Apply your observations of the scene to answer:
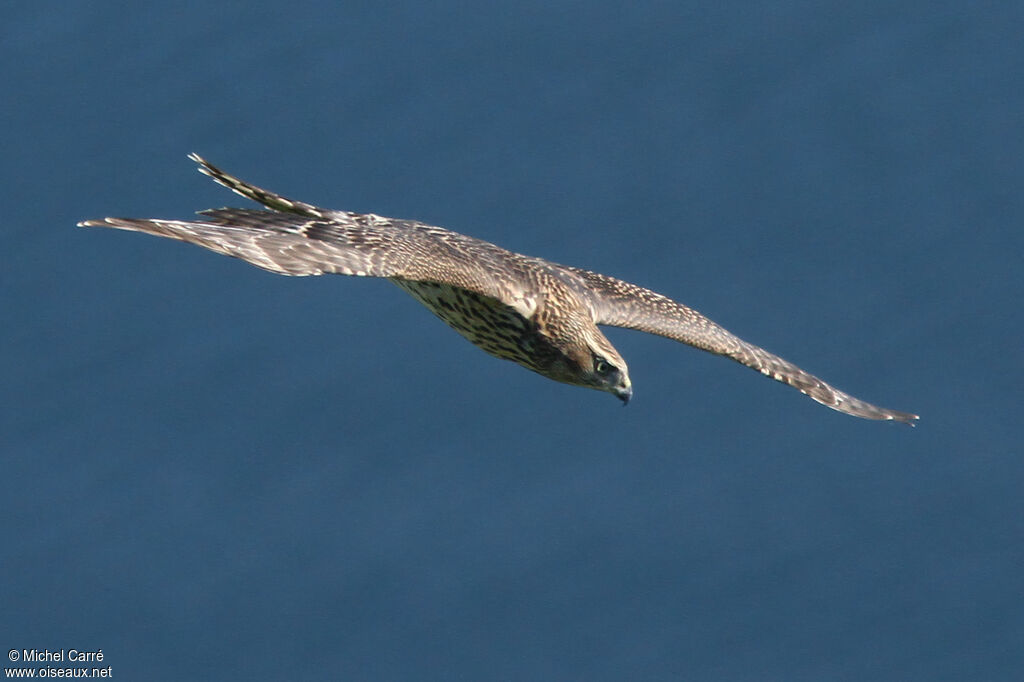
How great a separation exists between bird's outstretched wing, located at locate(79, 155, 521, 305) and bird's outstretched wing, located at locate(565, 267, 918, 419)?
97cm

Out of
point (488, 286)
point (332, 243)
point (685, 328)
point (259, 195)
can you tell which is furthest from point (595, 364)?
point (259, 195)

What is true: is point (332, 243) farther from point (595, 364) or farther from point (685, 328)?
point (685, 328)

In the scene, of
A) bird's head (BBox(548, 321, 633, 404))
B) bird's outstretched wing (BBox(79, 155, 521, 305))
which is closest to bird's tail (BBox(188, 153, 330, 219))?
bird's outstretched wing (BBox(79, 155, 521, 305))

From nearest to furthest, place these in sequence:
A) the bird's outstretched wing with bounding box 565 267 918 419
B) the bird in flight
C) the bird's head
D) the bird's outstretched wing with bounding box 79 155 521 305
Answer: the bird's outstretched wing with bounding box 79 155 521 305 < the bird in flight < the bird's head < the bird's outstretched wing with bounding box 565 267 918 419

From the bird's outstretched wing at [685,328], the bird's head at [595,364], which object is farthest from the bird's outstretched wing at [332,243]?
the bird's outstretched wing at [685,328]

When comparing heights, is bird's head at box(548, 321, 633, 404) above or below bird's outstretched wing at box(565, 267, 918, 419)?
below

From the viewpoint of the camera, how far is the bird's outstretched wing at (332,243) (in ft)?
39.7

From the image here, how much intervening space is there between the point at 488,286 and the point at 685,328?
83.5 inches

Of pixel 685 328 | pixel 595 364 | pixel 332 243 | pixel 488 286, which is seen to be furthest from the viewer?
pixel 685 328

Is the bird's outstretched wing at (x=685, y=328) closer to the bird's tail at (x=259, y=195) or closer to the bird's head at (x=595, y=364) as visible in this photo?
the bird's head at (x=595, y=364)

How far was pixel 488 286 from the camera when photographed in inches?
544

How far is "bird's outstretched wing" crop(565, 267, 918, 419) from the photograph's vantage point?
15117 millimetres

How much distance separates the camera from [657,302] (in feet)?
51.8

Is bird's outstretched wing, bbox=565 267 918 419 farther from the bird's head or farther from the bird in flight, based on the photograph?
the bird's head
